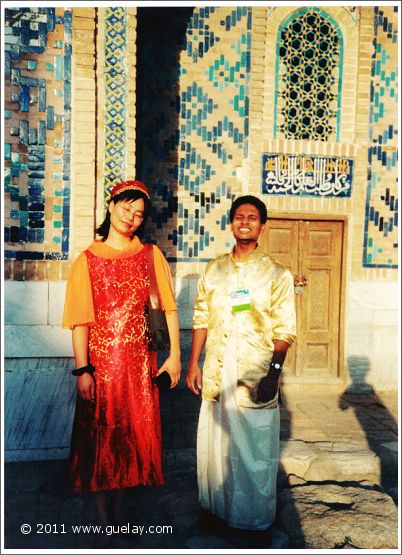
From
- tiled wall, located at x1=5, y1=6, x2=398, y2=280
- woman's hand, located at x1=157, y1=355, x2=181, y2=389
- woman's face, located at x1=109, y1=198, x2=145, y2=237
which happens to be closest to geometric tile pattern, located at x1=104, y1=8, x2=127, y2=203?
tiled wall, located at x1=5, y1=6, x2=398, y2=280

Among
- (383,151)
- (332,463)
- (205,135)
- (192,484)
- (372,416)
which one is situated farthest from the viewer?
(383,151)

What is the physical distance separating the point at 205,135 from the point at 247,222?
2.97m

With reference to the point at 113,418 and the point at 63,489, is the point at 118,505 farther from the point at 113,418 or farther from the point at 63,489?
the point at 63,489

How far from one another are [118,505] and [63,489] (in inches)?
34.8

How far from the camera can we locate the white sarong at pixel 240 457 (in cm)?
250

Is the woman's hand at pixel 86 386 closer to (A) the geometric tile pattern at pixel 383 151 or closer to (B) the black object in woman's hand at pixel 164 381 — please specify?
(B) the black object in woman's hand at pixel 164 381

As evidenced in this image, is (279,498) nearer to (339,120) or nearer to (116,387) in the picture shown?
(116,387)

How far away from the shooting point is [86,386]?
243 centimetres

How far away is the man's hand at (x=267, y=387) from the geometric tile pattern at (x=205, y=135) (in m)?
2.88

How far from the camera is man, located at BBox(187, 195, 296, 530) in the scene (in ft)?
8.20

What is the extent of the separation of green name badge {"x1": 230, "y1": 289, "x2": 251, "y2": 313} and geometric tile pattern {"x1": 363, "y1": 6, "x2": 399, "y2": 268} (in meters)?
3.39

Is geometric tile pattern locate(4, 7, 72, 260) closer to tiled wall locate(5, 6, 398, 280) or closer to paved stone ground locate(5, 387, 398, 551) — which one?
tiled wall locate(5, 6, 398, 280)

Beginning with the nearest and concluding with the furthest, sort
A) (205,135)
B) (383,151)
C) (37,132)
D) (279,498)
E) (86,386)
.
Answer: (86,386) < (279,498) < (37,132) < (205,135) < (383,151)

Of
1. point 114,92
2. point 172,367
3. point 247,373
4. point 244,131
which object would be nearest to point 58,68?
point 114,92
